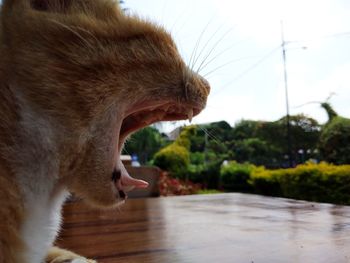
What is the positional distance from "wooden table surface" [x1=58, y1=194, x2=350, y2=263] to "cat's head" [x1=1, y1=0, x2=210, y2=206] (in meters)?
0.33

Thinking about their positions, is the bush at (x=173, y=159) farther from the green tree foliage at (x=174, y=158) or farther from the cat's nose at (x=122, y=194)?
the cat's nose at (x=122, y=194)

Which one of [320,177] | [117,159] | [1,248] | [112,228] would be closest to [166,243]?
[112,228]

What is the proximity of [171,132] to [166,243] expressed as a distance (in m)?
0.35

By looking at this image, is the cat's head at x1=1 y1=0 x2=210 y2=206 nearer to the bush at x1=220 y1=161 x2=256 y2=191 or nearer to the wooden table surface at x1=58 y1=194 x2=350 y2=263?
the wooden table surface at x1=58 y1=194 x2=350 y2=263

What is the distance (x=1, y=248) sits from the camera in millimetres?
444

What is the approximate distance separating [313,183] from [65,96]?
507cm

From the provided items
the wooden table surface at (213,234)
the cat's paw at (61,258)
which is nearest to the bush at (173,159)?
the wooden table surface at (213,234)

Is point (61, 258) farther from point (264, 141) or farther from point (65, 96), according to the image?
point (264, 141)

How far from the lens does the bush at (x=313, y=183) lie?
15.7ft

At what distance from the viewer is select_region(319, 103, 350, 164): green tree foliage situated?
6438 mm

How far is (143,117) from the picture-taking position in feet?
2.07

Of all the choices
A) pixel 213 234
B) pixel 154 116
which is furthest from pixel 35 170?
pixel 213 234

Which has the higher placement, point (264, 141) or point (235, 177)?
point (264, 141)

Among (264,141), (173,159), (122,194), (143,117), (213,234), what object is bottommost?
(213,234)
